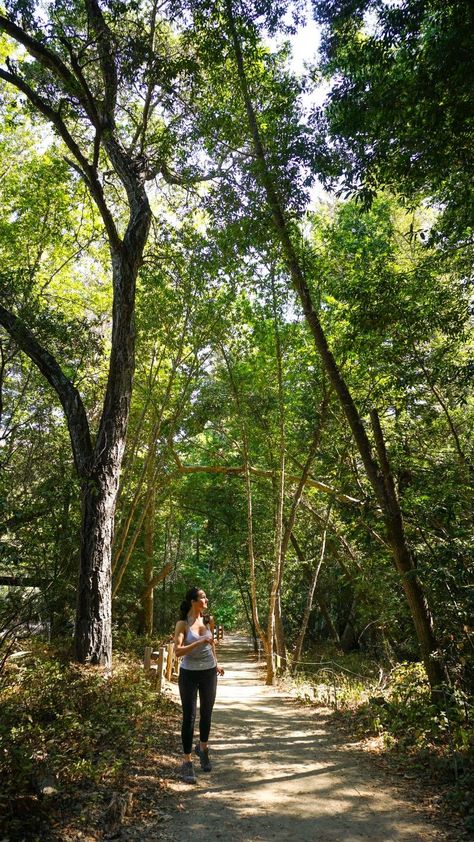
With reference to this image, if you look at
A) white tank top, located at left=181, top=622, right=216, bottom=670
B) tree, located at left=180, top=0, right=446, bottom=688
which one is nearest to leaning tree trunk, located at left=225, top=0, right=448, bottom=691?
tree, located at left=180, top=0, right=446, bottom=688

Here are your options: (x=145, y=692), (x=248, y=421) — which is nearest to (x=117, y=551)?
(x=145, y=692)

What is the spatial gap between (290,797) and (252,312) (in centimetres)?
923

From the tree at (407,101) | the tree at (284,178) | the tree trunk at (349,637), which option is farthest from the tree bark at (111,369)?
the tree trunk at (349,637)

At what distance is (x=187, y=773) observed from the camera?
159 inches

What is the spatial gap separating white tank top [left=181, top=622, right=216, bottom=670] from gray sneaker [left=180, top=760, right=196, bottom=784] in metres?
0.73

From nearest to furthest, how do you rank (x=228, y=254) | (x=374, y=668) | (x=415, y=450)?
(x=228, y=254)
(x=415, y=450)
(x=374, y=668)

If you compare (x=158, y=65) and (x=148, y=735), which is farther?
(x=158, y=65)

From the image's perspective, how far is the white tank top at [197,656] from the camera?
14.1 feet

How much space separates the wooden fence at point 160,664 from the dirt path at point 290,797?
1843mm

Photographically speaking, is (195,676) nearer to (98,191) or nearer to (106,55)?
(98,191)

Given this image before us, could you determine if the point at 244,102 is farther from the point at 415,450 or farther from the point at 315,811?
the point at 315,811

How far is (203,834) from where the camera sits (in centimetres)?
313

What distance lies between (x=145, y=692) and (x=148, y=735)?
124 centimetres

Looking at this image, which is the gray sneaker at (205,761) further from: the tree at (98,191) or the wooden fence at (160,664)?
the wooden fence at (160,664)
